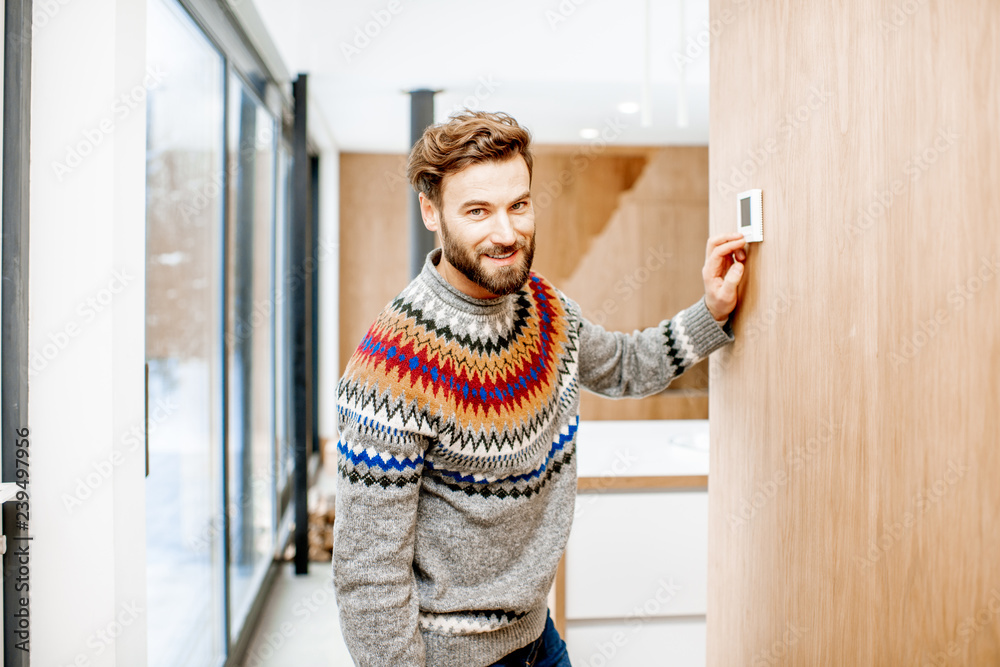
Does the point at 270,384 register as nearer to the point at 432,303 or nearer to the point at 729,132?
the point at 432,303

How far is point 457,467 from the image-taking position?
3.53ft

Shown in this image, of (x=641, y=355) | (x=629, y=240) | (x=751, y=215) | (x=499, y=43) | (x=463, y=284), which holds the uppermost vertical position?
(x=499, y=43)

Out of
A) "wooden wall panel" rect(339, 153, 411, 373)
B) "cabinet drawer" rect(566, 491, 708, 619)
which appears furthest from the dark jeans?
"wooden wall panel" rect(339, 153, 411, 373)

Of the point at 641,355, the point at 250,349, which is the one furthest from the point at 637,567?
the point at 250,349

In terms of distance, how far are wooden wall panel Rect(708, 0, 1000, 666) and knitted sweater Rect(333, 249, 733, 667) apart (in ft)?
0.85

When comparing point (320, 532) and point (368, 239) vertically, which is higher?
point (368, 239)

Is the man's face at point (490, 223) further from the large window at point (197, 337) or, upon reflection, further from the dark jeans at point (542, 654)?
the large window at point (197, 337)

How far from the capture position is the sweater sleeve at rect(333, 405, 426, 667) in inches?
38.9

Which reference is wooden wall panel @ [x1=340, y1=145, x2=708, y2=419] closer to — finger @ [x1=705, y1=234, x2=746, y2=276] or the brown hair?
finger @ [x1=705, y1=234, x2=746, y2=276]

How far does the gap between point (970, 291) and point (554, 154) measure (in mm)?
2400

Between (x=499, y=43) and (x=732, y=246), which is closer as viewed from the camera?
(x=732, y=246)

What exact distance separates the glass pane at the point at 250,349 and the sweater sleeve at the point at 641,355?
1435 millimetres

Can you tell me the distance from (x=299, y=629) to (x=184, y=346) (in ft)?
4.04

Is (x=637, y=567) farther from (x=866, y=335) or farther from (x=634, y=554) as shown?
(x=866, y=335)
